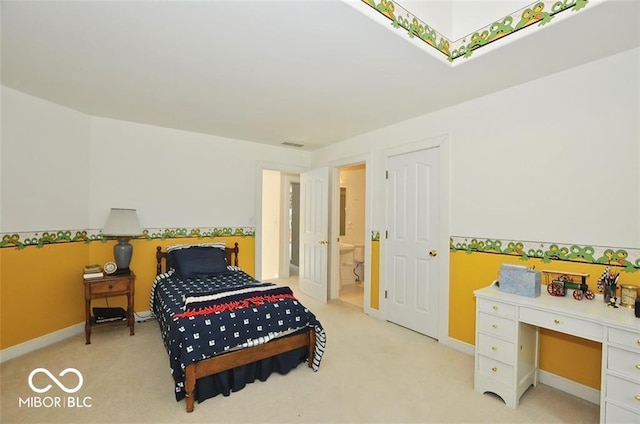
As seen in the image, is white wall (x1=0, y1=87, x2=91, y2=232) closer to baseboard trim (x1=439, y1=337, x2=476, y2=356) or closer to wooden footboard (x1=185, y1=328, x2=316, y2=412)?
wooden footboard (x1=185, y1=328, x2=316, y2=412)

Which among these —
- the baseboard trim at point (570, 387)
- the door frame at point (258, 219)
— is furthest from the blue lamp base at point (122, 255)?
the baseboard trim at point (570, 387)

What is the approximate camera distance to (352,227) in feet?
19.7

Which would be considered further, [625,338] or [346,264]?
[346,264]

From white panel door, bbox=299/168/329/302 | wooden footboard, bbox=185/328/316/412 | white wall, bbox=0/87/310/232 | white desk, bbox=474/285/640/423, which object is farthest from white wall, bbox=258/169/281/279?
white desk, bbox=474/285/640/423

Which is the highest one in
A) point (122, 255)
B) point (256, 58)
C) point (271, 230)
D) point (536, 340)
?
point (256, 58)

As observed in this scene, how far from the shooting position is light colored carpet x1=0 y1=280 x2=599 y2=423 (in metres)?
1.99

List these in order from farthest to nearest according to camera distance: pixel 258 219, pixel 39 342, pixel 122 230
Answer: pixel 258 219 → pixel 122 230 → pixel 39 342

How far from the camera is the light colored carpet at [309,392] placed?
1.99 metres

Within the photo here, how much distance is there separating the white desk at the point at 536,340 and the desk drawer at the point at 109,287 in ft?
11.3

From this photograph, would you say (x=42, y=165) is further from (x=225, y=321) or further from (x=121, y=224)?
(x=225, y=321)

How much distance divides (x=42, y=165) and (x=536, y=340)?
4784 mm

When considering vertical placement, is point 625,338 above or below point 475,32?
below

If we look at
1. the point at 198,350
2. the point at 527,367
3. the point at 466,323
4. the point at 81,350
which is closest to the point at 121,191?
the point at 81,350

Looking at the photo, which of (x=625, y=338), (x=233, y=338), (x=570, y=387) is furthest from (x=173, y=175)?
(x=570, y=387)
